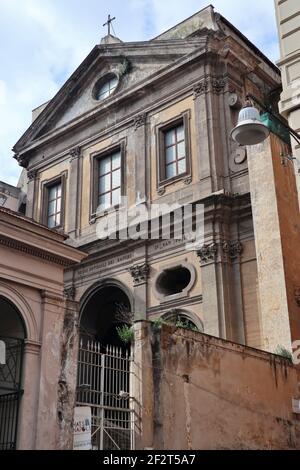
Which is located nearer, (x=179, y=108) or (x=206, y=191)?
(x=206, y=191)

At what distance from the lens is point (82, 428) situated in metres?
9.66

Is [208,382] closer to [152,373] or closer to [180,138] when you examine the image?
[152,373]

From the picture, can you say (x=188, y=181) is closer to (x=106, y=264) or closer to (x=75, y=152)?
(x=106, y=264)

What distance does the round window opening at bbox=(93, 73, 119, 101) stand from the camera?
74.9 feet

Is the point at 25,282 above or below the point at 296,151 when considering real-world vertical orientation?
below

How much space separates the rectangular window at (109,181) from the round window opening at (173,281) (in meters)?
3.46

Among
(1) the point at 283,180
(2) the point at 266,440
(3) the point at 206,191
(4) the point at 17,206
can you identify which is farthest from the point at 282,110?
(4) the point at 17,206

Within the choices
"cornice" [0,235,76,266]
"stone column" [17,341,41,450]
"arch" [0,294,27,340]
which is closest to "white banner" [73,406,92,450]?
"stone column" [17,341,41,450]

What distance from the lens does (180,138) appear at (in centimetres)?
2008

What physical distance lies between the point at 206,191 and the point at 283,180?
3.38 meters

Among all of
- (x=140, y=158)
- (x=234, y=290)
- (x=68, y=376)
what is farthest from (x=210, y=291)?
(x=68, y=376)

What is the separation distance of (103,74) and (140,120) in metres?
3.28

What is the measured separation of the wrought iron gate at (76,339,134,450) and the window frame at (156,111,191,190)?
9.69 metres

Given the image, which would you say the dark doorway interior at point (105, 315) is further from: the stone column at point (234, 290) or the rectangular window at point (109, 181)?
the stone column at point (234, 290)
